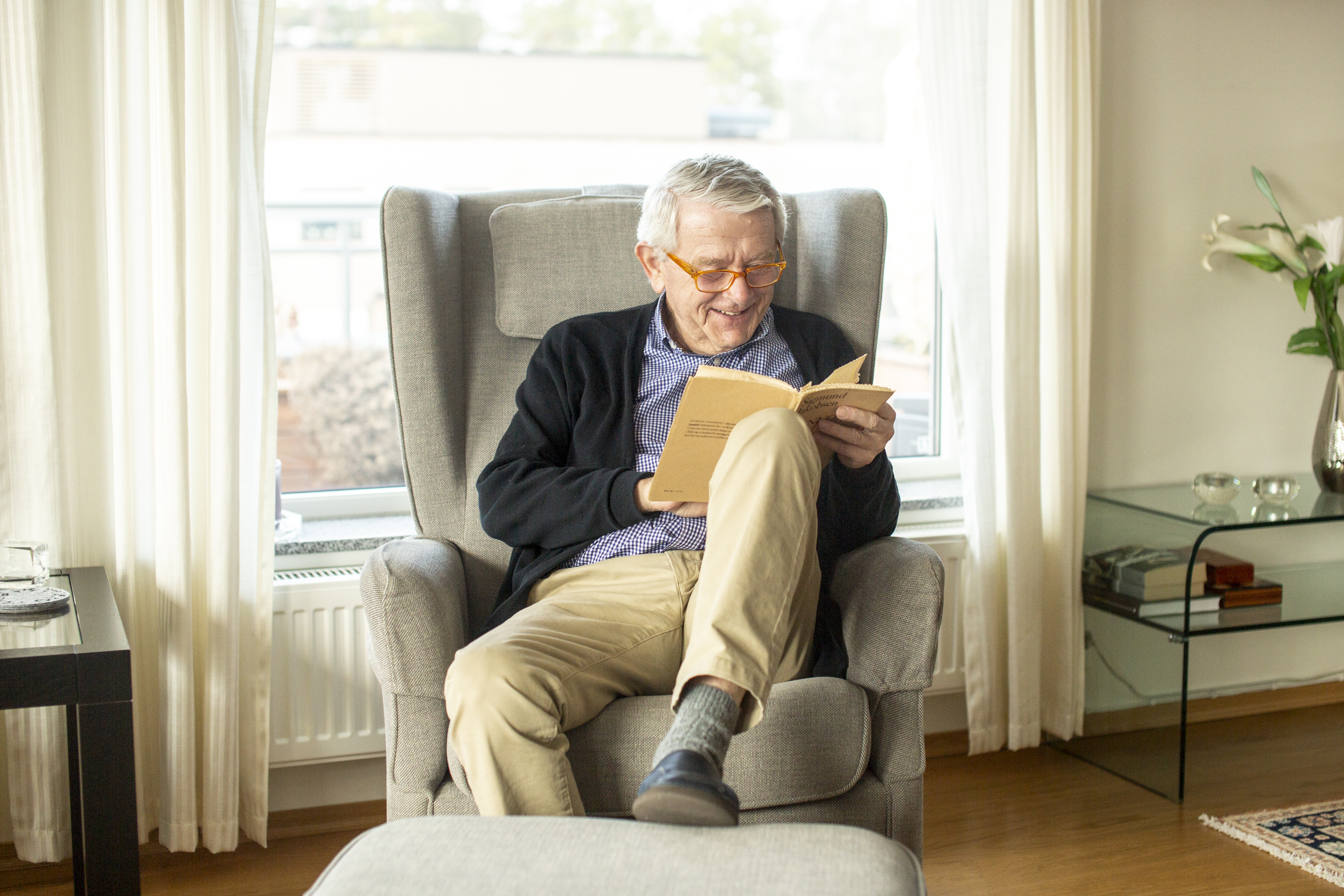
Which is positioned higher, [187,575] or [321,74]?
[321,74]

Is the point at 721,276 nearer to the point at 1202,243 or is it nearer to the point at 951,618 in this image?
the point at 951,618

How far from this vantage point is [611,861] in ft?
3.21

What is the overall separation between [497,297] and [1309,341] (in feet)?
6.01

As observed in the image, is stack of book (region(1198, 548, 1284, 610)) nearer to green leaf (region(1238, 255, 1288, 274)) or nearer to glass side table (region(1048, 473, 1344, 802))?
glass side table (region(1048, 473, 1344, 802))

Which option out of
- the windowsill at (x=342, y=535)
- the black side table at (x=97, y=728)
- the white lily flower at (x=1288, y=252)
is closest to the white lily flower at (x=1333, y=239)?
the white lily flower at (x=1288, y=252)

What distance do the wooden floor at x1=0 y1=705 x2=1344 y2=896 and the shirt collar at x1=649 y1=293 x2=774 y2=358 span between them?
3.15 feet

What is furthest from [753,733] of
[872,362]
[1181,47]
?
[1181,47]

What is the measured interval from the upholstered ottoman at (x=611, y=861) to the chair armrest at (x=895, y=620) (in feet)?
1.37

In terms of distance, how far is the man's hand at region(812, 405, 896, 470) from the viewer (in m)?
1.51

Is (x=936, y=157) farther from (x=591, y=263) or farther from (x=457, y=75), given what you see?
(x=457, y=75)

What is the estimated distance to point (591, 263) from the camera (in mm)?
1919

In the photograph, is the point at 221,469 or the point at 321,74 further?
the point at 321,74

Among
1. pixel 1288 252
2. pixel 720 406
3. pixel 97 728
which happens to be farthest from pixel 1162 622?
pixel 97 728

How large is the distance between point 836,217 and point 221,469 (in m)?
1.13
